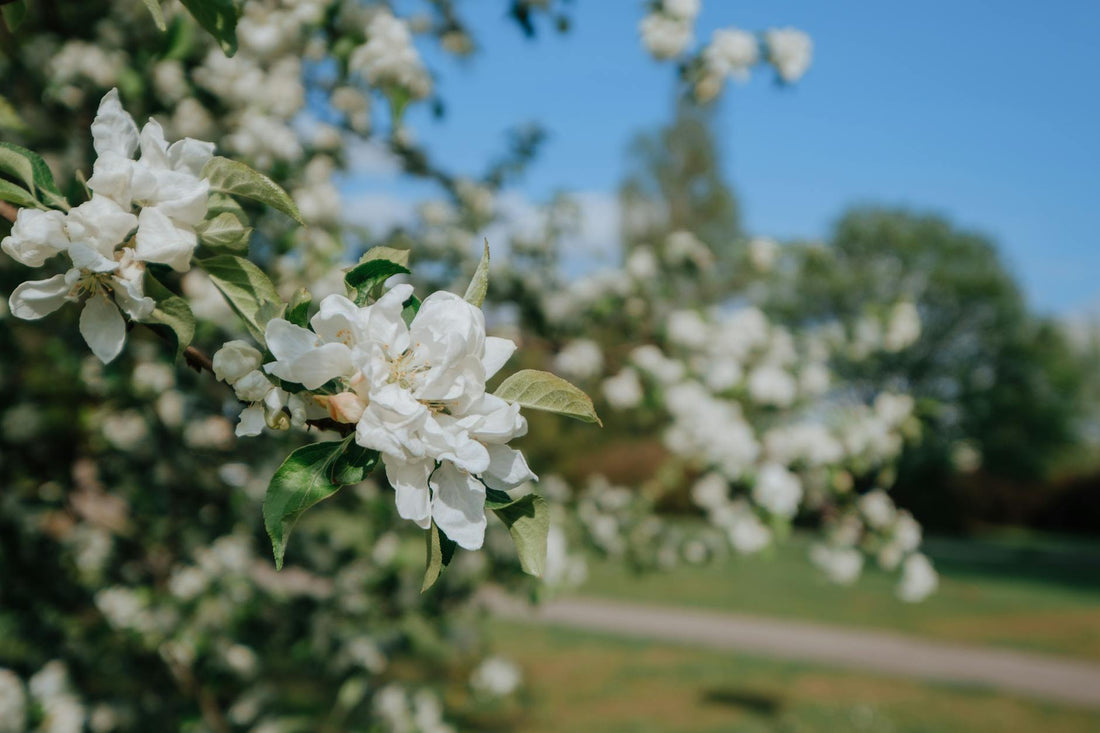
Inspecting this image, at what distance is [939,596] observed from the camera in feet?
42.3

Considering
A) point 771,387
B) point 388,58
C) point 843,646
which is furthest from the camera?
point 843,646

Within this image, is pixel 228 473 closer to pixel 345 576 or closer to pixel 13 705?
pixel 345 576

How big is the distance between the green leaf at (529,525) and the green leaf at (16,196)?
553 millimetres

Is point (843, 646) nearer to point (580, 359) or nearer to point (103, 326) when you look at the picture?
point (580, 359)

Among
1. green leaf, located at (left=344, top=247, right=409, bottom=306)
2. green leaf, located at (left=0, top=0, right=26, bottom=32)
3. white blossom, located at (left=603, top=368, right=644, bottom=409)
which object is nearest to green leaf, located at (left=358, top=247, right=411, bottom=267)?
green leaf, located at (left=344, top=247, right=409, bottom=306)

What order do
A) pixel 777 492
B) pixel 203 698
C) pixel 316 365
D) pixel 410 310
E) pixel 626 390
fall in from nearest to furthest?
pixel 316 365 < pixel 410 310 < pixel 203 698 < pixel 777 492 < pixel 626 390

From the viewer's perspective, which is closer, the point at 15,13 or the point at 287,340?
the point at 287,340

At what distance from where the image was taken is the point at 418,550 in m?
2.84

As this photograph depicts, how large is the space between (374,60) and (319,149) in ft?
4.25

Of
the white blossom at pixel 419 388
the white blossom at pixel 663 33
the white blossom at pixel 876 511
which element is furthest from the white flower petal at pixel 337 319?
the white blossom at pixel 876 511

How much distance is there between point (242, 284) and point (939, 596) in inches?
539

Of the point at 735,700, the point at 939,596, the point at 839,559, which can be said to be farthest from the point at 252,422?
the point at 939,596

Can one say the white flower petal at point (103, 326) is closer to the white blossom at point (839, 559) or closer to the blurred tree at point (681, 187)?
the white blossom at point (839, 559)

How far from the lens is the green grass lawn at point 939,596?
10.3m
